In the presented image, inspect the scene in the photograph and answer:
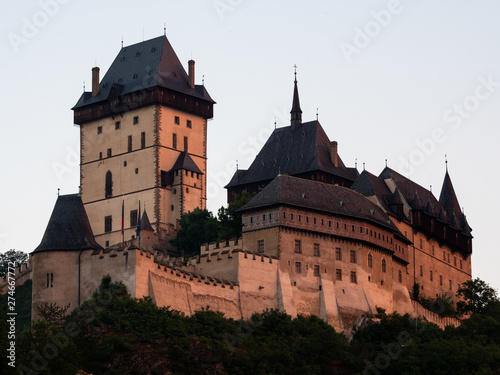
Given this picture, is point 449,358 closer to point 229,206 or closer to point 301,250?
point 301,250

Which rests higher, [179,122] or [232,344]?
[179,122]

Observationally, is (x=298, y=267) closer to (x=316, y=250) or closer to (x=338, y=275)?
(x=316, y=250)

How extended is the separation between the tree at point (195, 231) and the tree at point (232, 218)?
73cm

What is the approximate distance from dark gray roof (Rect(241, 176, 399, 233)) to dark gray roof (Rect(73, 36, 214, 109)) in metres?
20.9

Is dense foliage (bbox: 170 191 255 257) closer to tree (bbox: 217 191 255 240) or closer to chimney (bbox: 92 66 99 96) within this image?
tree (bbox: 217 191 255 240)

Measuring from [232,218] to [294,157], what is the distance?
958 centimetres

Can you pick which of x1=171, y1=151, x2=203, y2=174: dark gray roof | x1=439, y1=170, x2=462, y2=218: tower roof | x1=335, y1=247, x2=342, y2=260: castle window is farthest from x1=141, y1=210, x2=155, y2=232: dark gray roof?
x1=439, y1=170, x2=462, y2=218: tower roof

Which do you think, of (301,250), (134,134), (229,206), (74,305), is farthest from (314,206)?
(134,134)

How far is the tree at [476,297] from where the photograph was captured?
103875mm

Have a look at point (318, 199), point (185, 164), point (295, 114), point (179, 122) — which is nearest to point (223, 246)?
point (318, 199)

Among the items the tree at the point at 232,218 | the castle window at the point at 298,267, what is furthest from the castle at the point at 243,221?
the tree at the point at 232,218

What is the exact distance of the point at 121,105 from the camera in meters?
112

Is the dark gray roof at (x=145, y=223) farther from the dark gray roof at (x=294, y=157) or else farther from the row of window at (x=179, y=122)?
the row of window at (x=179, y=122)

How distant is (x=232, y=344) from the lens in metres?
80.5
